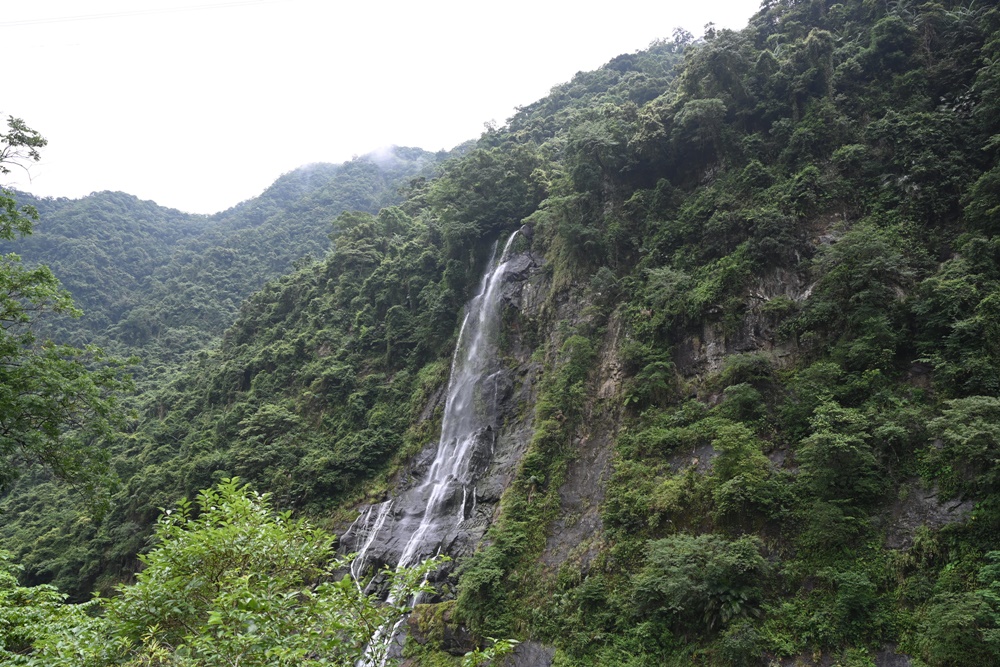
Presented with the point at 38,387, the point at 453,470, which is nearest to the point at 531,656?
the point at 453,470

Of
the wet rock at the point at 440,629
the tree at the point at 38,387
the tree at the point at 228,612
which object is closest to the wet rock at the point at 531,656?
the wet rock at the point at 440,629

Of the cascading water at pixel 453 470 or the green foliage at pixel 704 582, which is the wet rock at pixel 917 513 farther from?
the cascading water at pixel 453 470

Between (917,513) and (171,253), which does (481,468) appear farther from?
(171,253)

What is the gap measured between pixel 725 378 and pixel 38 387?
42.6ft

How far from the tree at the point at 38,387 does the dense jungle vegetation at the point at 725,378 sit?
54 cm

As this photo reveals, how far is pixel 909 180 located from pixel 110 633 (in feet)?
55.6

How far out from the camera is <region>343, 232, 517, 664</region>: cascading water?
15938 mm

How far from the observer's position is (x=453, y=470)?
17453 mm

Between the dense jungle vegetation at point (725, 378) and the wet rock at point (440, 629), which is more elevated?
the dense jungle vegetation at point (725, 378)

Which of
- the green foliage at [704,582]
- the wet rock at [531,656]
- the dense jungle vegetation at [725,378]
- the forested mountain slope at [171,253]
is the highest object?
the forested mountain slope at [171,253]

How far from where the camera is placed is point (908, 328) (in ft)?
34.3

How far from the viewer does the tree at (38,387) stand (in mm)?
7848

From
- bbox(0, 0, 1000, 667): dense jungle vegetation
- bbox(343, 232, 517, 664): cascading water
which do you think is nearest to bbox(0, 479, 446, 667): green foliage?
bbox(0, 0, 1000, 667): dense jungle vegetation

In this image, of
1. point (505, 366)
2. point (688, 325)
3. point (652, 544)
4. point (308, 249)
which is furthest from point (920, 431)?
point (308, 249)
